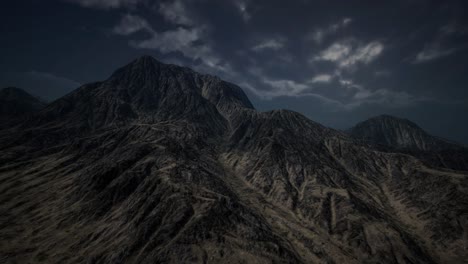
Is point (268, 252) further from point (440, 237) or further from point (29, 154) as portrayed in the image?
point (29, 154)

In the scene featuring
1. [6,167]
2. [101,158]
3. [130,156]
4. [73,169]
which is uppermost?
[130,156]

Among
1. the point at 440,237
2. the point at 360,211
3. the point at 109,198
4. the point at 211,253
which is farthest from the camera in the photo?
the point at 360,211

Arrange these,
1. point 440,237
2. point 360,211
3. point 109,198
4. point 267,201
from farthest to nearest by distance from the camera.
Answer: point 267,201, point 360,211, point 440,237, point 109,198

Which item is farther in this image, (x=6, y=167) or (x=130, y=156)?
(x=6, y=167)

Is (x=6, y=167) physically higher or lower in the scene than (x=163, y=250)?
lower

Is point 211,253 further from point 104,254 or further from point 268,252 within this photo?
point 104,254

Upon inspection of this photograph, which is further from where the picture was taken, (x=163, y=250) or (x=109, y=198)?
(x=109, y=198)

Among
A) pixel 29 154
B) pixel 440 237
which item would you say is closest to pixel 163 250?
pixel 440 237

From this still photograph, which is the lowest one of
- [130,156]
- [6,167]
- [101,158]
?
[6,167]

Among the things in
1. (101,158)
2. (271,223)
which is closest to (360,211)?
(271,223)
